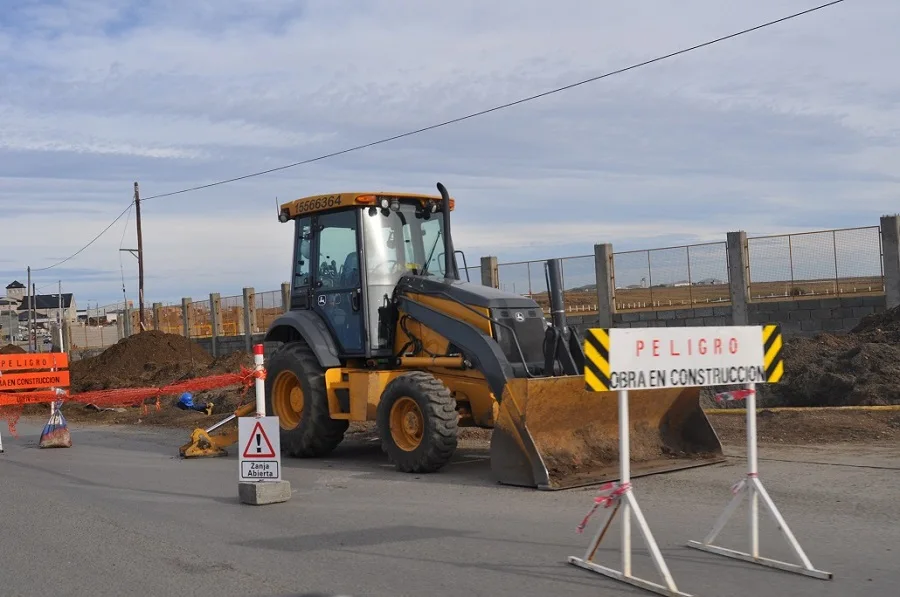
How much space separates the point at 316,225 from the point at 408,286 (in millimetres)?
1736

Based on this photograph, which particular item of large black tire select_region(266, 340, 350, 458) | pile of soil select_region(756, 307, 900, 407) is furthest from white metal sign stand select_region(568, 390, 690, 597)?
pile of soil select_region(756, 307, 900, 407)

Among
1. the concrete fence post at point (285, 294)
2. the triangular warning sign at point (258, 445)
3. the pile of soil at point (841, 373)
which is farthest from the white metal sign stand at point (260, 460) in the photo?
the concrete fence post at point (285, 294)

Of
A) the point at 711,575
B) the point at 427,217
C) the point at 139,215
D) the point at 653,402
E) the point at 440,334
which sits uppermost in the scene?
the point at 139,215

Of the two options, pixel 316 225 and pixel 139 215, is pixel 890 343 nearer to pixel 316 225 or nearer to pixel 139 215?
pixel 316 225

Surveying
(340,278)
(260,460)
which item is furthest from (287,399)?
(260,460)

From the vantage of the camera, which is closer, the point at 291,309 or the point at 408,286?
the point at 408,286

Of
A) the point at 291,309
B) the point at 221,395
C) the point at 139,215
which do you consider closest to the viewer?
the point at 291,309

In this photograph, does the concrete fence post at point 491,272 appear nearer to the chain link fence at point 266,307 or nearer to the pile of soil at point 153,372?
the pile of soil at point 153,372

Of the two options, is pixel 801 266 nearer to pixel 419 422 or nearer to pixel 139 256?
pixel 419 422

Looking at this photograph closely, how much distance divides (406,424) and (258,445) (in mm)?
2070

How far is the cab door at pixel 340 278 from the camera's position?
12.0 meters

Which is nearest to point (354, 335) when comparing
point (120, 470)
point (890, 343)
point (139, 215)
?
point (120, 470)

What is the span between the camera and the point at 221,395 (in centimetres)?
2144

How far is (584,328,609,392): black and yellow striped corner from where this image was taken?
20.1ft
